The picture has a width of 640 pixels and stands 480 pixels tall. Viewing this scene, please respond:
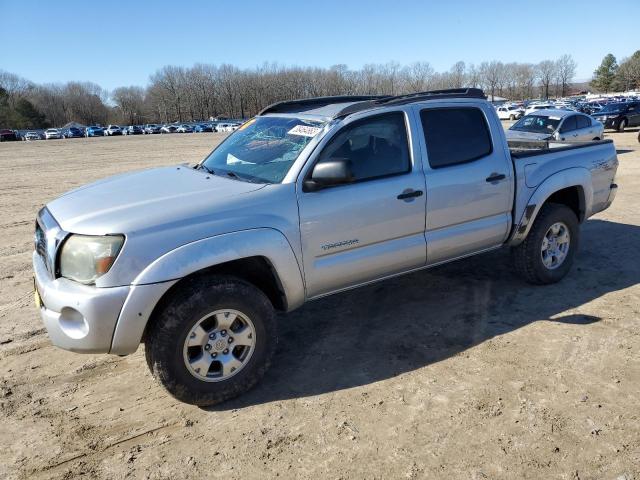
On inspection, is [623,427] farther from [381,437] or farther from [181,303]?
[181,303]

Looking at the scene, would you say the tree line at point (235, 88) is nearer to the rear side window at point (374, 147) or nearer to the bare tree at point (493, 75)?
the bare tree at point (493, 75)

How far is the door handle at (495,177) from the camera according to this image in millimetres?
4645

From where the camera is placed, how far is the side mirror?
358 cm

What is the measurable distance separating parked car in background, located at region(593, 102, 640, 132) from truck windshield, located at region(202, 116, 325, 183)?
28.2m

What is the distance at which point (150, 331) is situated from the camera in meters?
3.32

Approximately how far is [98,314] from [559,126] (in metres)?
14.6

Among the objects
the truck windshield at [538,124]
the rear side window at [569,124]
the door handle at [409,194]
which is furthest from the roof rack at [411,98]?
the rear side window at [569,124]

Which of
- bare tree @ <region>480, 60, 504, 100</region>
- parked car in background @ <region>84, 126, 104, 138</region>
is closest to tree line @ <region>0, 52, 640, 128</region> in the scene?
bare tree @ <region>480, 60, 504, 100</region>

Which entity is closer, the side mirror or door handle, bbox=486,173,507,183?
the side mirror

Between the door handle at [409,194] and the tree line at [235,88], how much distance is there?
432 feet

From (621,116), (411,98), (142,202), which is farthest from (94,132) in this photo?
(142,202)

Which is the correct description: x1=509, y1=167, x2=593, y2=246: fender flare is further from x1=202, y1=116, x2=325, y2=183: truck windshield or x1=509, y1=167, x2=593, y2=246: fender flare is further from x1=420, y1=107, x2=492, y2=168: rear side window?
x1=202, y1=116, x2=325, y2=183: truck windshield

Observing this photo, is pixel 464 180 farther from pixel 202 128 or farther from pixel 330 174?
pixel 202 128

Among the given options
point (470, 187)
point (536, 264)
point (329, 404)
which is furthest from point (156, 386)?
point (536, 264)
